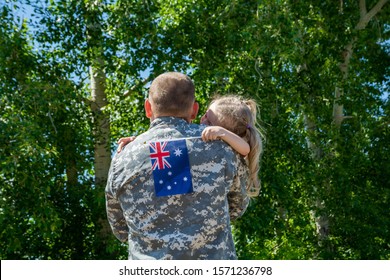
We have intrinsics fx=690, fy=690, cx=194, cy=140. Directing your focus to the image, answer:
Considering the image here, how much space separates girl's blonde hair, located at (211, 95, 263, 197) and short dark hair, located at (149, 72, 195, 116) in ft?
0.83

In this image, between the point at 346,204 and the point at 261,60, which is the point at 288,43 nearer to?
the point at 261,60

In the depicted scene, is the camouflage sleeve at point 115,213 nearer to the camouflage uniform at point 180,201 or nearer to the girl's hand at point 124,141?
the camouflage uniform at point 180,201

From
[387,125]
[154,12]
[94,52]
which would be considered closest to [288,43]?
[154,12]

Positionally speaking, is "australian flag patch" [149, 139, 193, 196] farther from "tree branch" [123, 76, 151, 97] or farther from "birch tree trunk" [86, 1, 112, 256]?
"tree branch" [123, 76, 151, 97]

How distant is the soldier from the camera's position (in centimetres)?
246

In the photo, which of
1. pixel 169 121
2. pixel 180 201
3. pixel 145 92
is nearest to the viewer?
pixel 180 201

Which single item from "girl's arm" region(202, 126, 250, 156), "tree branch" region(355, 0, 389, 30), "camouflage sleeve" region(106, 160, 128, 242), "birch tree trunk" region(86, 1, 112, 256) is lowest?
"camouflage sleeve" region(106, 160, 128, 242)

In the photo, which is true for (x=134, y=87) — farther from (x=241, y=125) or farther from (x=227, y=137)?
(x=227, y=137)

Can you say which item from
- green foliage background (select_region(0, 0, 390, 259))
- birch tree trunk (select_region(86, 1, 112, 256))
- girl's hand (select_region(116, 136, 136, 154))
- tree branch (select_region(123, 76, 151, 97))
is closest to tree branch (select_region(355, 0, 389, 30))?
green foliage background (select_region(0, 0, 390, 259))

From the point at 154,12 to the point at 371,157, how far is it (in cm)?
575

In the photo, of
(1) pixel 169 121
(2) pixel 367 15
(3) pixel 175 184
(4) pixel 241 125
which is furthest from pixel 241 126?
(2) pixel 367 15

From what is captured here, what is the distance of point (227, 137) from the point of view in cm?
257

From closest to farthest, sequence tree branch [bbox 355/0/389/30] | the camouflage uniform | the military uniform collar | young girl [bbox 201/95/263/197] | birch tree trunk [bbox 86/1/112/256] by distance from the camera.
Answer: the camouflage uniform → the military uniform collar → young girl [bbox 201/95/263/197] → birch tree trunk [bbox 86/1/112/256] → tree branch [bbox 355/0/389/30]

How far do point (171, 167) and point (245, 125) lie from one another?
0.45 metres
